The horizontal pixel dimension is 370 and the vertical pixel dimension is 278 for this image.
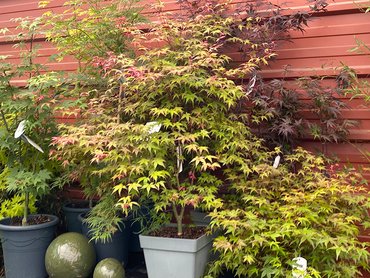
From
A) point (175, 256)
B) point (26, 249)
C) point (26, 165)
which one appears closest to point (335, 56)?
point (175, 256)

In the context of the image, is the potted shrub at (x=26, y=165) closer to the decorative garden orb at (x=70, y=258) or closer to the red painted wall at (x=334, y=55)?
the decorative garden orb at (x=70, y=258)

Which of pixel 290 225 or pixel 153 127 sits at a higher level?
pixel 153 127

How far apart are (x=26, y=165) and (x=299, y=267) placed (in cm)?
304

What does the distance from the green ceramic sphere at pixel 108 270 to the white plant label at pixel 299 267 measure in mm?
1682

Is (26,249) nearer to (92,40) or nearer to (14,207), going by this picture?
(14,207)

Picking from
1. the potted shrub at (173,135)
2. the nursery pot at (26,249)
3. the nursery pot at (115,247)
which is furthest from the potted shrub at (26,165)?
the potted shrub at (173,135)

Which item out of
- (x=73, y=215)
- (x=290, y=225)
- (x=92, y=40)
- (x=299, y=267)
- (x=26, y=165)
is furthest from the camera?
(x=73, y=215)

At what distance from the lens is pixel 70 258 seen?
4254 millimetres

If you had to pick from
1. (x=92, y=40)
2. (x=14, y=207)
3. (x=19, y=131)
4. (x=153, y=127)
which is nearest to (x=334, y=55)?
(x=153, y=127)

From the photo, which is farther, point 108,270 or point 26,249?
point 26,249

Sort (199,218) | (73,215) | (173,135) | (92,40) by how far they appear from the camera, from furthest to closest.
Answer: (73,215) < (92,40) < (199,218) < (173,135)

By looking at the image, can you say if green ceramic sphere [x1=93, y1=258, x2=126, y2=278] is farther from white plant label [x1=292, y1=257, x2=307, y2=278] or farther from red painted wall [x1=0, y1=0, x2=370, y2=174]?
red painted wall [x1=0, y1=0, x2=370, y2=174]

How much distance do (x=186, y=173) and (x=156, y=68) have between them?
3.29 feet

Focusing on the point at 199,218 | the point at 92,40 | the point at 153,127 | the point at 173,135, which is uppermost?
the point at 92,40
